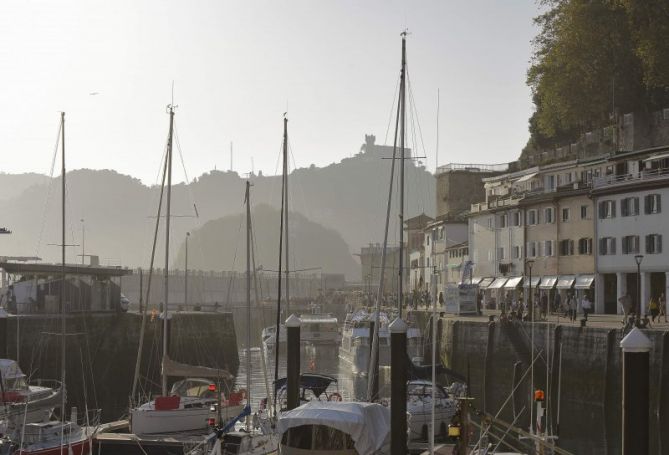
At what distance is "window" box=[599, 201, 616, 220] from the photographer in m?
71.7

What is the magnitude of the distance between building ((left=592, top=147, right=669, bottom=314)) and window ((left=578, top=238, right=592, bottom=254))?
3.78ft

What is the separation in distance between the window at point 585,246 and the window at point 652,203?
7596mm

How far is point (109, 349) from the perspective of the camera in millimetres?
74250

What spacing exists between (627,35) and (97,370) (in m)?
51.0

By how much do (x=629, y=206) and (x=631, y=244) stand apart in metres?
2.65

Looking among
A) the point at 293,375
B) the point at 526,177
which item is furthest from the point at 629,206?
the point at 293,375

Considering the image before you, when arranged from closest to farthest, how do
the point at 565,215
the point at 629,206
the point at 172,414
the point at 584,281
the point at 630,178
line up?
the point at 172,414 < the point at 629,206 < the point at 630,178 < the point at 584,281 < the point at 565,215

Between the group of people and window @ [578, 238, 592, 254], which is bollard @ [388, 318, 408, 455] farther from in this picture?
window @ [578, 238, 592, 254]

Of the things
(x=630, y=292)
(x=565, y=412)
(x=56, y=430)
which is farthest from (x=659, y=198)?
(x=56, y=430)

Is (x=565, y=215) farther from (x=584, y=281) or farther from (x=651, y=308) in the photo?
(x=651, y=308)

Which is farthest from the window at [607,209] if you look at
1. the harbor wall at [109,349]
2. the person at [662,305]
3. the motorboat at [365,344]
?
the harbor wall at [109,349]

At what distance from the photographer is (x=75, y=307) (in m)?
77.2

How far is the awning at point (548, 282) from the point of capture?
7794cm

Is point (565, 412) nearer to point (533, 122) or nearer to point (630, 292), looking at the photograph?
point (630, 292)
